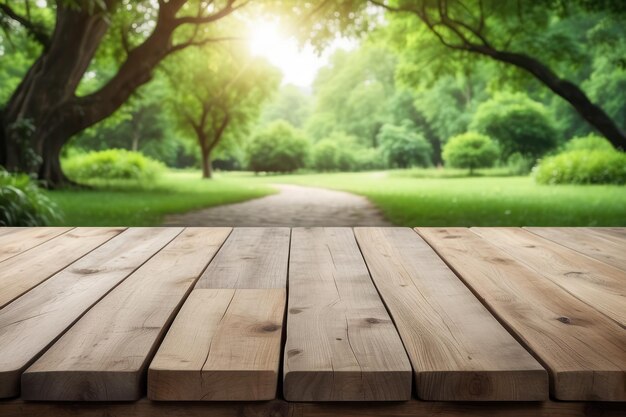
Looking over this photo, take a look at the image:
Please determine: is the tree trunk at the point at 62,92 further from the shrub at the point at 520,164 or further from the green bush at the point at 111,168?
the shrub at the point at 520,164

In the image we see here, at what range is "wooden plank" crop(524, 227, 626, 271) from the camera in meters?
2.34

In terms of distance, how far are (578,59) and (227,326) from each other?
42.0 ft

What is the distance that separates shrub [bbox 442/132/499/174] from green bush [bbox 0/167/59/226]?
23.4 m

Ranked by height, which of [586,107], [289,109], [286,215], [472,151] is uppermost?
[289,109]

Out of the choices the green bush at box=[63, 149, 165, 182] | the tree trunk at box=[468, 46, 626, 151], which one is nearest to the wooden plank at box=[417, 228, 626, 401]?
the tree trunk at box=[468, 46, 626, 151]

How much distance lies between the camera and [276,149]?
3288 centimetres

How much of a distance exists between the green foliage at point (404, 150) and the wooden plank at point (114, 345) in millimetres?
34472

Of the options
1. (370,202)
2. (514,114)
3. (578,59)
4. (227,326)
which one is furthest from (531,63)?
(514,114)

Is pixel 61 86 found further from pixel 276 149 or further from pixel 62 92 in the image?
pixel 276 149

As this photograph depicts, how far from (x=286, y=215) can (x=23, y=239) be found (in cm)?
705

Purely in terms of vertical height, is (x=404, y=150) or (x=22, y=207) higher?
(x=404, y=150)

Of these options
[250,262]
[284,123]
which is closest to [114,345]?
[250,262]

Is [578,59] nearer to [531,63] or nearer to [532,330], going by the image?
[531,63]

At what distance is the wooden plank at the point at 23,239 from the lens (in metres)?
2.46
